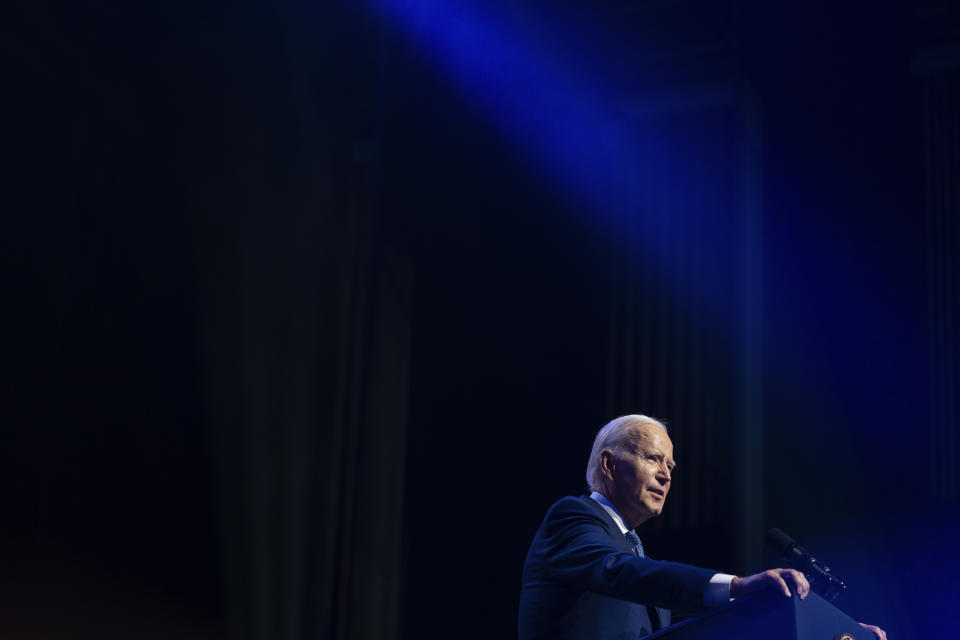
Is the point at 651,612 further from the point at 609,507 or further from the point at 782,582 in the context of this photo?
the point at 782,582

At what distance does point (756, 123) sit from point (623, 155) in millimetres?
599

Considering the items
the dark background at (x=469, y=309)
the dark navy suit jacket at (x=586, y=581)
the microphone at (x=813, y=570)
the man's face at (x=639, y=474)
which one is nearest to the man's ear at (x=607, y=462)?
the man's face at (x=639, y=474)

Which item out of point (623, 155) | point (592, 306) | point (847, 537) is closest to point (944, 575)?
point (847, 537)

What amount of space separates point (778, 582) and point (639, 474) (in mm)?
748

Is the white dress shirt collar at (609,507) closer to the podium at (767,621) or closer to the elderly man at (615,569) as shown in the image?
the elderly man at (615,569)

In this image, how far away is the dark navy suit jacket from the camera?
1.79 meters

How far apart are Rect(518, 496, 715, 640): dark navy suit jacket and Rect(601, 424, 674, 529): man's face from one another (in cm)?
13

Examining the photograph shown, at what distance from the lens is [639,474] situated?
2.28 meters

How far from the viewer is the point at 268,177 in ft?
12.5

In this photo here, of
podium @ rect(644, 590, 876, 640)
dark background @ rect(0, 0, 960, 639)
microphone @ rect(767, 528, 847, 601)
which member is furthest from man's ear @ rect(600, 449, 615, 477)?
dark background @ rect(0, 0, 960, 639)

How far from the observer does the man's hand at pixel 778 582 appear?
153 cm

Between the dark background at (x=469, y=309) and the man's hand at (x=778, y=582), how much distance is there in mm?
2229

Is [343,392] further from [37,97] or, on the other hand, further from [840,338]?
[840,338]

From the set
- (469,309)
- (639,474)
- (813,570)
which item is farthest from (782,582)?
(469,309)
